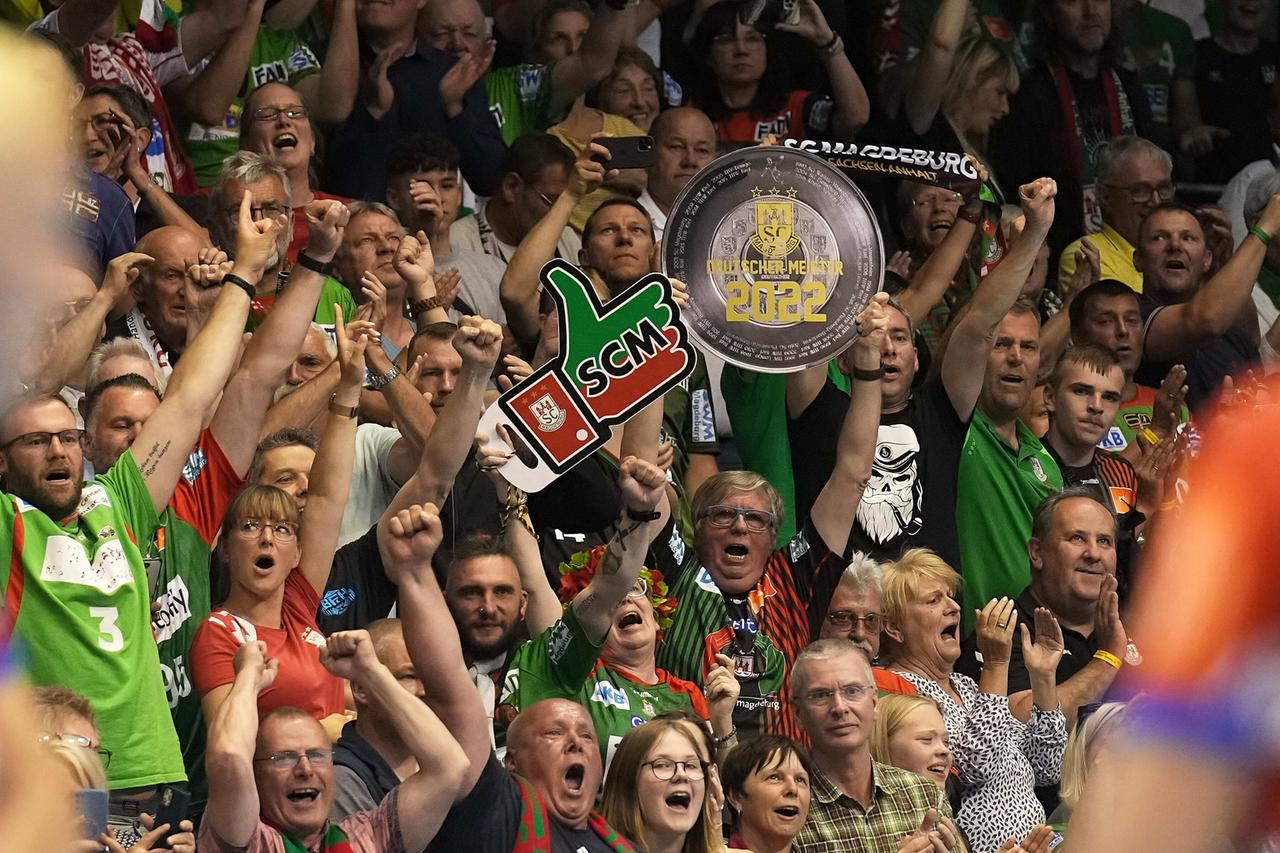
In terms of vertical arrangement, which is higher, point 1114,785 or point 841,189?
point 841,189

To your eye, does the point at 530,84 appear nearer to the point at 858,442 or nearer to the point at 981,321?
the point at 981,321

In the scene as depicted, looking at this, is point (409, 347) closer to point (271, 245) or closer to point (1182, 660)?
point (271, 245)

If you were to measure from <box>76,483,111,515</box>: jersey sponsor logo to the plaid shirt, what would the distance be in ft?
6.74

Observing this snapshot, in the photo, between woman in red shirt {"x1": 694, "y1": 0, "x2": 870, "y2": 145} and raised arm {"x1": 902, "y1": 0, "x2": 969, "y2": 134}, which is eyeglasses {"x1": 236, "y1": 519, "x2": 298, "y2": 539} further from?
raised arm {"x1": 902, "y1": 0, "x2": 969, "y2": 134}

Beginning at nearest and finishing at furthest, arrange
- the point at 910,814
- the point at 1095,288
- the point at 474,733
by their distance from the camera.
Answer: the point at 474,733 → the point at 910,814 → the point at 1095,288

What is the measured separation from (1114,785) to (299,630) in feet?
13.8

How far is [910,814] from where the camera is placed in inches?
237

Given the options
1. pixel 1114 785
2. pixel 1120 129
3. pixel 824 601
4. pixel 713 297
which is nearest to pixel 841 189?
pixel 713 297

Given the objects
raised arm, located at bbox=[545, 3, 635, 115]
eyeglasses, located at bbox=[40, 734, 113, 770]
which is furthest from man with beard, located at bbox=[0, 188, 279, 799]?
raised arm, located at bbox=[545, 3, 635, 115]

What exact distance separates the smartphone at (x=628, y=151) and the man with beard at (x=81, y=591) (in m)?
2.39

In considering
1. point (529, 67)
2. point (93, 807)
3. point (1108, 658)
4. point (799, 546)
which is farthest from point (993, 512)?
point (93, 807)

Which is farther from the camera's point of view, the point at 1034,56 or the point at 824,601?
the point at 1034,56

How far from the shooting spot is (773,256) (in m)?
6.85

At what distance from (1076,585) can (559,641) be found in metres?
2.23
